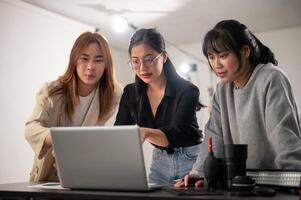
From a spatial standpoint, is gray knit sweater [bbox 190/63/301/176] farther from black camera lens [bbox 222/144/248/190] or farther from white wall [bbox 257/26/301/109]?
white wall [bbox 257/26/301/109]

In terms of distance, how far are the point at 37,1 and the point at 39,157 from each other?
1802 mm

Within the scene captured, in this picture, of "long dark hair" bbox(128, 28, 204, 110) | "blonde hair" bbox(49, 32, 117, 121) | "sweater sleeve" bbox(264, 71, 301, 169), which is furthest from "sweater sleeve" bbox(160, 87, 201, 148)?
"blonde hair" bbox(49, 32, 117, 121)

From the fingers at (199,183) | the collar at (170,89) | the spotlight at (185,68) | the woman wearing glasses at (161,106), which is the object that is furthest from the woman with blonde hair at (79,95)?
the spotlight at (185,68)

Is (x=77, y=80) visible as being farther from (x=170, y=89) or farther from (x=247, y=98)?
(x=247, y=98)

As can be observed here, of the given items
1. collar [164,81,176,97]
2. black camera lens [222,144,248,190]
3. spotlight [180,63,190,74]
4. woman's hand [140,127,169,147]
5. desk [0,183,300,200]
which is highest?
spotlight [180,63,190,74]

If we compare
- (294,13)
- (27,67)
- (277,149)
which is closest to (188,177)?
(277,149)

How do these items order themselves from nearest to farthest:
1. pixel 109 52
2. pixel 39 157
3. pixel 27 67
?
1. pixel 39 157
2. pixel 109 52
3. pixel 27 67

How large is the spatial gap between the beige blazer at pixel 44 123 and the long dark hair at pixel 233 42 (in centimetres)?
73

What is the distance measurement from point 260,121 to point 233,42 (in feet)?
0.97

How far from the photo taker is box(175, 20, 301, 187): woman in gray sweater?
115cm

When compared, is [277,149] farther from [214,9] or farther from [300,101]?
[300,101]

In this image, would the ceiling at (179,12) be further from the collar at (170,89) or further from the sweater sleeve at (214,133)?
the sweater sleeve at (214,133)

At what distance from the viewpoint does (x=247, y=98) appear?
1310 mm

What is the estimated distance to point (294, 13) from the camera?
334 cm
